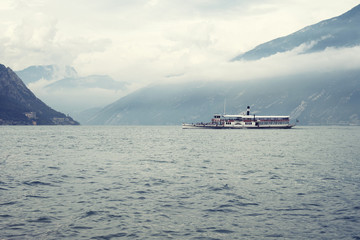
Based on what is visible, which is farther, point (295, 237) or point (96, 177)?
point (96, 177)

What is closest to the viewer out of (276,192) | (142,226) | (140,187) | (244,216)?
(142,226)

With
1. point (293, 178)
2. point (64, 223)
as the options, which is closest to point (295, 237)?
point (64, 223)

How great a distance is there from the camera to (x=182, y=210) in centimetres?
2434

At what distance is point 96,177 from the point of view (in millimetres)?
38750

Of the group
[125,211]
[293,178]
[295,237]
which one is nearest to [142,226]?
[125,211]

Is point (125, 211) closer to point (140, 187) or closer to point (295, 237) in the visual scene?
point (140, 187)

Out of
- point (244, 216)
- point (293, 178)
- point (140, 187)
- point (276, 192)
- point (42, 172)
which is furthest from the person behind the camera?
point (42, 172)

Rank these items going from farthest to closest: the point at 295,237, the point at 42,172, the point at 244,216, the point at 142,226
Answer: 1. the point at 42,172
2. the point at 244,216
3. the point at 142,226
4. the point at 295,237

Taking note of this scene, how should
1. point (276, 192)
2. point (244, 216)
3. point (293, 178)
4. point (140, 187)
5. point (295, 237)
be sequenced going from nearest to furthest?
1. point (295, 237)
2. point (244, 216)
3. point (276, 192)
4. point (140, 187)
5. point (293, 178)

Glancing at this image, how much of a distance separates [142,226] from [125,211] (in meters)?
3.63

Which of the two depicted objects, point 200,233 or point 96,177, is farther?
point 96,177

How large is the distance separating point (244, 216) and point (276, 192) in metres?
8.96

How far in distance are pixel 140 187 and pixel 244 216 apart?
1291 cm

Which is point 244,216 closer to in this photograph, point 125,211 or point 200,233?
point 200,233
